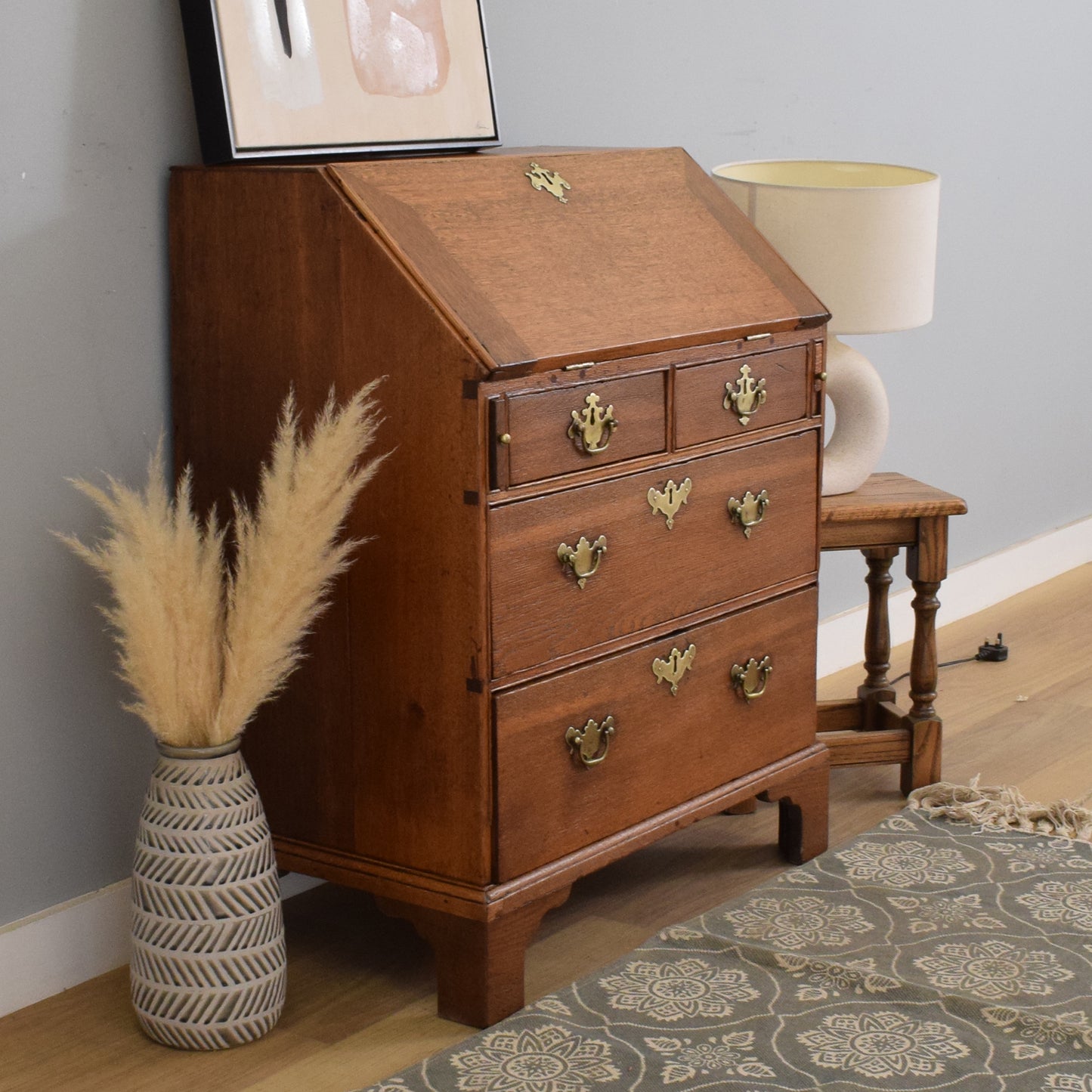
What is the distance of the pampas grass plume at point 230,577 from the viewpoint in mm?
1898

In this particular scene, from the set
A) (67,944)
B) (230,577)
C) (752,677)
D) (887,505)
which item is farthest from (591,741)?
(887,505)

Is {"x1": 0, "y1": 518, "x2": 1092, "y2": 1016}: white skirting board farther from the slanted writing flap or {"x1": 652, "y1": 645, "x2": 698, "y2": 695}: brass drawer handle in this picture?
the slanted writing flap

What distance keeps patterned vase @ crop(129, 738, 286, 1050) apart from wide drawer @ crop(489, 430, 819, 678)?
359 millimetres

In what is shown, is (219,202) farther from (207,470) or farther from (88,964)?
(88,964)

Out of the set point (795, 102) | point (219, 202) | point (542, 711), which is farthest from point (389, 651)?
point (795, 102)

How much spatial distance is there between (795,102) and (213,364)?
1.65 m

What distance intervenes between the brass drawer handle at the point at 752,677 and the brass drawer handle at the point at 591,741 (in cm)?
29

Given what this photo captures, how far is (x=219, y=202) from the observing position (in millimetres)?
2062

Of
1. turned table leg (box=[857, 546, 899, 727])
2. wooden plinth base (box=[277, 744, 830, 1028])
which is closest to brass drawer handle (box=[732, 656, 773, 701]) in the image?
wooden plinth base (box=[277, 744, 830, 1028])

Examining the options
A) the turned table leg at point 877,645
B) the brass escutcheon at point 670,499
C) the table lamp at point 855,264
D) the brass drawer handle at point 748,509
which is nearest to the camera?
the brass escutcheon at point 670,499

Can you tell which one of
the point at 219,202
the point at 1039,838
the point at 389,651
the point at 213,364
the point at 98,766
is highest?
the point at 219,202

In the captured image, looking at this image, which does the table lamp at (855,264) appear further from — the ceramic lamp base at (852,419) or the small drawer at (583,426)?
the small drawer at (583,426)

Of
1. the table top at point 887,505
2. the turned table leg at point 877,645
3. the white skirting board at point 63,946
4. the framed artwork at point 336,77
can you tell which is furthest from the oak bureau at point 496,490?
the turned table leg at point 877,645

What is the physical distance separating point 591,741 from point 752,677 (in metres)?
0.37
